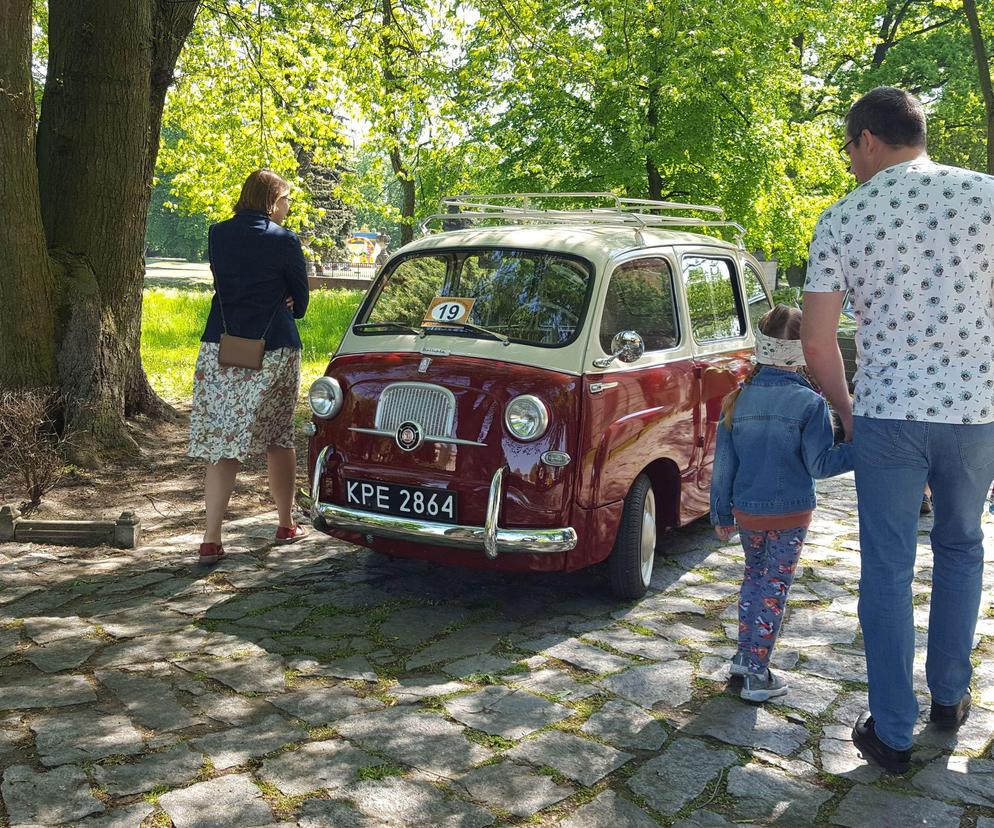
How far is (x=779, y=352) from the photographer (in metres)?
4.35

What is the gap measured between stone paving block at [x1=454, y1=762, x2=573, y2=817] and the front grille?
1926 millimetres

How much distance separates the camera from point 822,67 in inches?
1061

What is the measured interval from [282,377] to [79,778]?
2.97 m

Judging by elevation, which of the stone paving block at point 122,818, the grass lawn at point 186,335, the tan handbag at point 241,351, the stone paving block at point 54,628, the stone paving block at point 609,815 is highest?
the tan handbag at point 241,351

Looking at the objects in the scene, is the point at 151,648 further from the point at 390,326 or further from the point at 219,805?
the point at 390,326

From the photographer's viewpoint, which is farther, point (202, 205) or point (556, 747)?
point (202, 205)

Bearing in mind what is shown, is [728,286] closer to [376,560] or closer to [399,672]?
[376,560]

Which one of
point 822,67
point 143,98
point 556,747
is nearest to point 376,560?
point 556,747

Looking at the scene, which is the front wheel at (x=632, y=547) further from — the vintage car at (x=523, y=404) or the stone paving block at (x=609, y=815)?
the stone paving block at (x=609, y=815)

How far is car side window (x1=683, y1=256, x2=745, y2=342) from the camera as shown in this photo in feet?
21.2

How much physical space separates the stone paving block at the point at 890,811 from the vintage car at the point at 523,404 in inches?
74.4

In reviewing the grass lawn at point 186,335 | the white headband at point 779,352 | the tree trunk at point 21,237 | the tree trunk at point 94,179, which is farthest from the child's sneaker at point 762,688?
the grass lawn at point 186,335

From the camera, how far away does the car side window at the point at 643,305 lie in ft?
18.7

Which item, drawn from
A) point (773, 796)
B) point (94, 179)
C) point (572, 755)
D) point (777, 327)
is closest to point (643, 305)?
point (777, 327)
